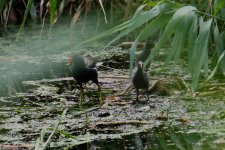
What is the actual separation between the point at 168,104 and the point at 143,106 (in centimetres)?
17

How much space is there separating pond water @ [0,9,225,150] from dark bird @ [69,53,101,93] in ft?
0.36

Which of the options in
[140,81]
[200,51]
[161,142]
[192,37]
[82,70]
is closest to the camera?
[200,51]

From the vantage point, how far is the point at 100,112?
4.47 meters

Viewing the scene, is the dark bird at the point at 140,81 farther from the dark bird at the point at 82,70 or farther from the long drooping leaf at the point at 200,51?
the long drooping leaf at the point at 200,51

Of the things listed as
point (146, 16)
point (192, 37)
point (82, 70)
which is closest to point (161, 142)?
point (192, 37)

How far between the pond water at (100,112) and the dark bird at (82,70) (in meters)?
0.11

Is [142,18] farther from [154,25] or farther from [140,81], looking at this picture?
[140,81]

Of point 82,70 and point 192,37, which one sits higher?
point 192,37

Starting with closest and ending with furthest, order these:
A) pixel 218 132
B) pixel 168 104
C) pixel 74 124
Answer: pixel 218 132, pixel 74 124, pixel 168 104

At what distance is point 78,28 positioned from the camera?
Answer: 8203mm

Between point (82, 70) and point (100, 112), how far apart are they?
851 millimetres

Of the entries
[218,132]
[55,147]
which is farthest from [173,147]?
[55,147]

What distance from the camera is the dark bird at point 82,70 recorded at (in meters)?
5.22

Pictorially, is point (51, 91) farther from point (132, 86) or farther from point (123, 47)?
point (123, 47)
